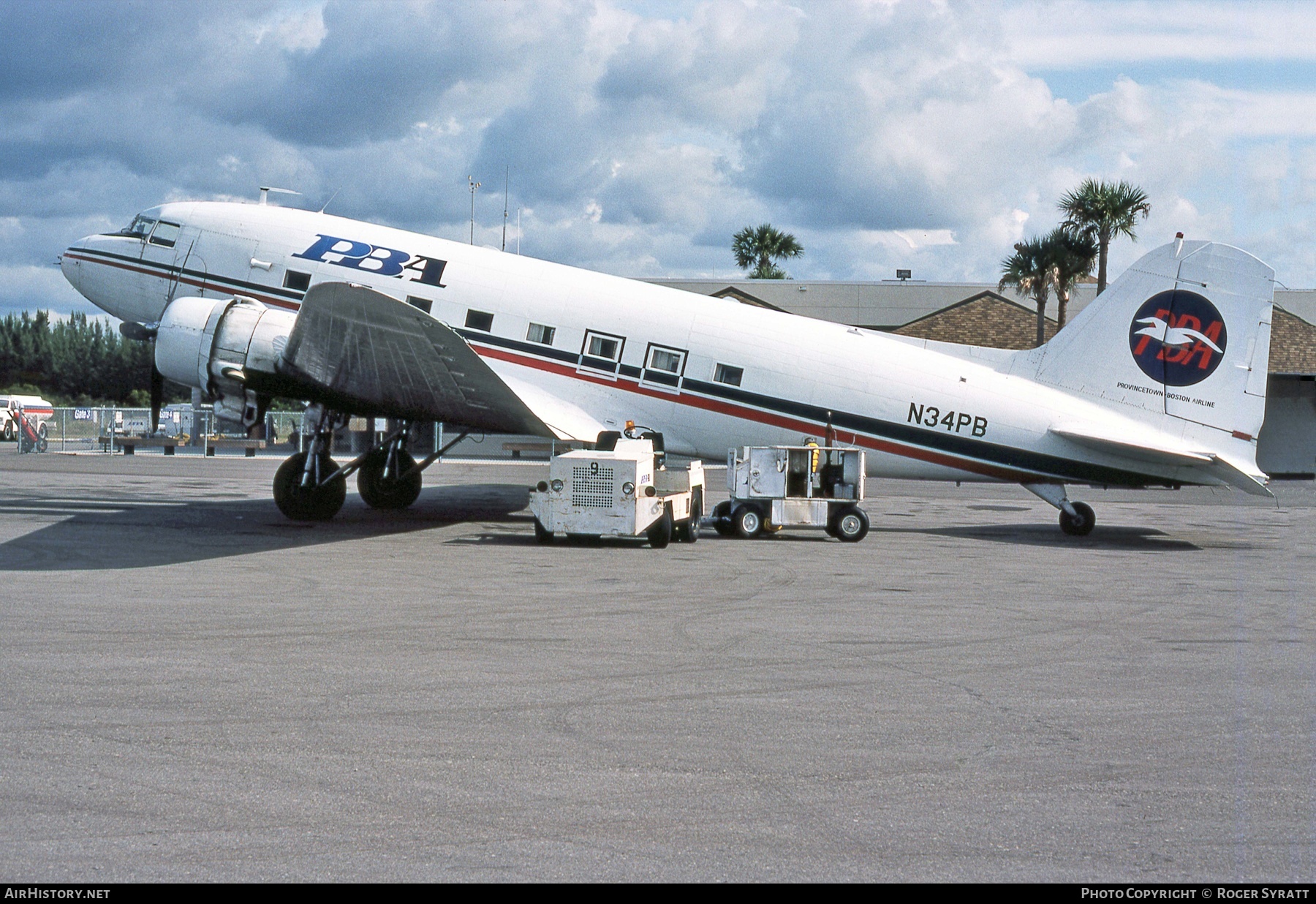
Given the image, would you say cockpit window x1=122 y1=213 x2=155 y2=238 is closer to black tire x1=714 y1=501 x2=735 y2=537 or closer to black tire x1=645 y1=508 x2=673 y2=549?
black tire x1=645 y1=508 x2=673 y2=549

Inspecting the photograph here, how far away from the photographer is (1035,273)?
46938 mm

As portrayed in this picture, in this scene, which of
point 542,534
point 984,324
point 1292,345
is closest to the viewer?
point 542,534

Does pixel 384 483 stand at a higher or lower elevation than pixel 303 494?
higher

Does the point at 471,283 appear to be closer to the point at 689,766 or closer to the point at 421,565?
the point at 421,565

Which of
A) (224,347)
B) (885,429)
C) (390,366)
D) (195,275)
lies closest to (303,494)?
(224,347)

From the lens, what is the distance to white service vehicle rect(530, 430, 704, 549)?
51.9ft

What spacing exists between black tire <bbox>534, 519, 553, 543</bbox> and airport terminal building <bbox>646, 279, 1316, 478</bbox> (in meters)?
27.6

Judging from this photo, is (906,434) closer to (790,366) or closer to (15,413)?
(790,366)

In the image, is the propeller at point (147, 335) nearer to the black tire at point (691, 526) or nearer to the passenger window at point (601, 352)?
the passenger window at point (601, 352)

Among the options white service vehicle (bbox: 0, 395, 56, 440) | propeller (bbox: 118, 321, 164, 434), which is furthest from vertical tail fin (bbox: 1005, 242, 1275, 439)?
white service vehicle (bbox: 0, 395, 56, 440)

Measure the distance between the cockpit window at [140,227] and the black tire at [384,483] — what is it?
547cm

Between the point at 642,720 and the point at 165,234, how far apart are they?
53.4 feet

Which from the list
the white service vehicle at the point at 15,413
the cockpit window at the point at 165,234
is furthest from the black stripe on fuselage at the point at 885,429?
the white service vehicle at the point at 15,413

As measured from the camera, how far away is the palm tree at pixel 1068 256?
152ft
